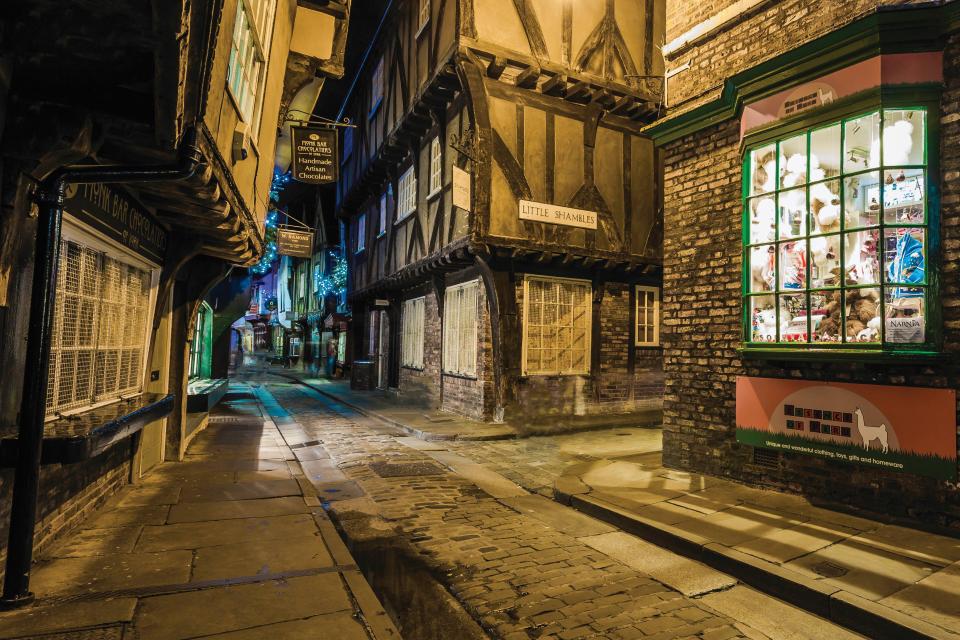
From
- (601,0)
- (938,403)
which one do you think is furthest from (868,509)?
(601,0)

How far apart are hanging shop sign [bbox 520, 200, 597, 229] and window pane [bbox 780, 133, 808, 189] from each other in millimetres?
6506

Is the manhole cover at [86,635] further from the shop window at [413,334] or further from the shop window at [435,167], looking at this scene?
the shop window at [413,334]

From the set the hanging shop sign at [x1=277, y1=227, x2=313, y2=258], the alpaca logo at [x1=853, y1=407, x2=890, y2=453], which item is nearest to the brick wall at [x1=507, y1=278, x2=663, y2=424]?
the alpaca logo at [x1=853, y1=407, x2=890, y2=453]

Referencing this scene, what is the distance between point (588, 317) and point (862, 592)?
32.5ft

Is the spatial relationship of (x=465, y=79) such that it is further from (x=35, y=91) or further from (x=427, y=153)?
(x=35, y=91)

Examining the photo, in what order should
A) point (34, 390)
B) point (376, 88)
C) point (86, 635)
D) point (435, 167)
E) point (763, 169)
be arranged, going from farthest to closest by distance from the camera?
point (376, 88), point (435, 167), point (763, 169), point (34, 390), point (86, 635)

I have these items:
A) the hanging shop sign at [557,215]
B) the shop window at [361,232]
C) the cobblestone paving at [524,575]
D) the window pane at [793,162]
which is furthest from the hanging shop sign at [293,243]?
the window pane at [793,162]

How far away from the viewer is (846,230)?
5.48 meters

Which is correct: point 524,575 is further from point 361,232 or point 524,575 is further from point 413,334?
point 361,232

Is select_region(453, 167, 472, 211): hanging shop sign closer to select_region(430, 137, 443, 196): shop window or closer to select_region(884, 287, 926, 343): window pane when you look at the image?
select_region(430, 137, 443, 196): shop window

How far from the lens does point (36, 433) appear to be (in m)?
3.36

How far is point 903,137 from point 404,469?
23.8 feet

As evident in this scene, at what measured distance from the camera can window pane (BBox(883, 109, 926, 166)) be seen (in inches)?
201

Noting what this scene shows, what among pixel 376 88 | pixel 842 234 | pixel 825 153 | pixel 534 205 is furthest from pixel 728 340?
pixel 376 88
